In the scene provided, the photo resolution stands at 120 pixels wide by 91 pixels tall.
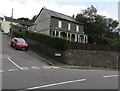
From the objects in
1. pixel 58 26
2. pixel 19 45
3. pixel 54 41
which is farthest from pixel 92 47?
pixel 58 26

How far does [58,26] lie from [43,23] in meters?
3.88

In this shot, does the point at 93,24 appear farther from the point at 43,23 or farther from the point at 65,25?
the point at 43,23

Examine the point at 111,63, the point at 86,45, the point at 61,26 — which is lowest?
the point at 111,63

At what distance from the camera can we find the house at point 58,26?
66750mm

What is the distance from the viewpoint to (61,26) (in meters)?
69.2

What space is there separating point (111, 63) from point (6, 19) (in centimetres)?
5753

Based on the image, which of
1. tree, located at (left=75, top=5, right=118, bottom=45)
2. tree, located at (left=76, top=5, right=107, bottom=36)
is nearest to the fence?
tree, located at (left=75, top=5, right=118, bottom=45)

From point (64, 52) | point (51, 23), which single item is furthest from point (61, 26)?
point (64, 52)

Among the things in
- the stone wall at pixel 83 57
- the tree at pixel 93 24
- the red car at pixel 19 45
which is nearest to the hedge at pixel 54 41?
the stone wall at pixel 83 57

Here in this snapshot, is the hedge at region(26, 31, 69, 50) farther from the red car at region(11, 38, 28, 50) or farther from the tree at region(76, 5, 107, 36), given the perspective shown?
the tree at region(76, 5, 107, 36)

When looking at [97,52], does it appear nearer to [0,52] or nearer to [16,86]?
[0,52]

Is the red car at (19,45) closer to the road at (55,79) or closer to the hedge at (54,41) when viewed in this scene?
the hedge at (54,41)

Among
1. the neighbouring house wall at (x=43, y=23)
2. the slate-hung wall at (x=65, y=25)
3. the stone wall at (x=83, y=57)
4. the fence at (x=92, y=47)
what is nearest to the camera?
the stone wall at (x=83, y=57)

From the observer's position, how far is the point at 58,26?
225 feet
